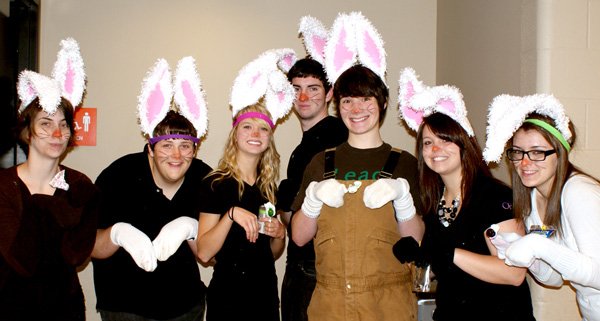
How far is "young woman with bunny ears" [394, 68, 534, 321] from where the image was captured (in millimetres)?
1870

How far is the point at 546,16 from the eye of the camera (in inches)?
90.6

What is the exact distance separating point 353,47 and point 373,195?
77 cm

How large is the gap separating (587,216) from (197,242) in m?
1.55

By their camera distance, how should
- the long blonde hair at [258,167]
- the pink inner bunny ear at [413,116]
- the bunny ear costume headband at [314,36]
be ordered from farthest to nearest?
1. the bunny ear costume headband at [314,36]
2. the long blonde hair at [258,167]
3. the pink inner bunny ear at [413,116]

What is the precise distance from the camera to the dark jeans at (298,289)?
8.22 ft

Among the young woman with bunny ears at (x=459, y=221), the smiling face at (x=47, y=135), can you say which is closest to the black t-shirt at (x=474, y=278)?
the young woman with bunny ears at (x=459, y=221)

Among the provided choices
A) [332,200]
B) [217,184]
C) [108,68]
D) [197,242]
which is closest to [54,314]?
[197,242]

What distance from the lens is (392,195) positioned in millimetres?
1934

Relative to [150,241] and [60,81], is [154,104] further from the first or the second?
[150,241]

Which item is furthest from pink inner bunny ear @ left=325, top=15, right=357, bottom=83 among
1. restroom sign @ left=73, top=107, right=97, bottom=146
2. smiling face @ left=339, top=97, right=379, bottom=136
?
restroom sign @ left=73, top=107, right=97, bottom=146

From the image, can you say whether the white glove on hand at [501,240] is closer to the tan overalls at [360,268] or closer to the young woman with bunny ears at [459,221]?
the young woman with bunny ears at [459,221]

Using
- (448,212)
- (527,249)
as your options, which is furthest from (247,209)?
(527,249)

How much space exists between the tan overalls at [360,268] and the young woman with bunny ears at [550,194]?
44 centimetres

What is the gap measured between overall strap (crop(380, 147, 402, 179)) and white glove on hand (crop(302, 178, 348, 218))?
18 centimetres
